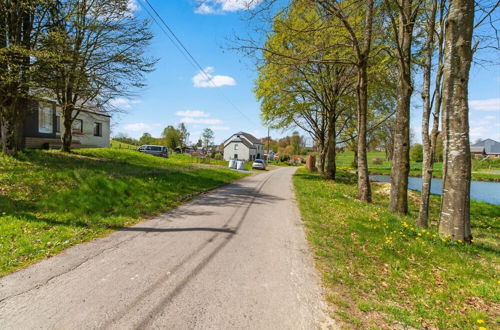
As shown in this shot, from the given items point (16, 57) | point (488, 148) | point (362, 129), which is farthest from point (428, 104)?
point (488, 148)

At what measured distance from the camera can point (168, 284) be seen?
3783 mm

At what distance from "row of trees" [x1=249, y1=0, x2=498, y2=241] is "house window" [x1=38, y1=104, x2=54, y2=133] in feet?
63.7

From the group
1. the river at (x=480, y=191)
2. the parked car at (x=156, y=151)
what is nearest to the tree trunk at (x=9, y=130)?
the parked car at (x=156, y=151)

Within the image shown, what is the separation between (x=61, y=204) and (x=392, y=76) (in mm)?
18179

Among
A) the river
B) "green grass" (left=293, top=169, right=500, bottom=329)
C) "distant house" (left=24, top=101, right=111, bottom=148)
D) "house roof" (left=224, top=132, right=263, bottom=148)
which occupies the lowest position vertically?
the river

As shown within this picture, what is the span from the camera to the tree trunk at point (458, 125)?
221 inches

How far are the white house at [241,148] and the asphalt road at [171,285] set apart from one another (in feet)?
205

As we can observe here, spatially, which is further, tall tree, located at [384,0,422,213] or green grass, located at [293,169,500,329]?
tall tree, located at [384,0,422,213]

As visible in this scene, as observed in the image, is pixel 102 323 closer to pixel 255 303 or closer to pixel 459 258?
pixel 255 303

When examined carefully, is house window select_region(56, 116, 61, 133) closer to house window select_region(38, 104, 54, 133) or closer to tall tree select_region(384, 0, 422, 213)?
house window select_region(38, 104, 54, 133)

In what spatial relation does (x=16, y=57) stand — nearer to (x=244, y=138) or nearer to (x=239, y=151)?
(x=239, y=151)

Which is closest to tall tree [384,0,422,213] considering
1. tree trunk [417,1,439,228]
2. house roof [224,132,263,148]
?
tree trunk [417,1,439,228]

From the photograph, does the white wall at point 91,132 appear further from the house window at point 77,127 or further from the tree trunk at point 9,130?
the tree trunk at point 9,130

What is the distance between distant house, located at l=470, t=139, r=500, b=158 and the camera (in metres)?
106
